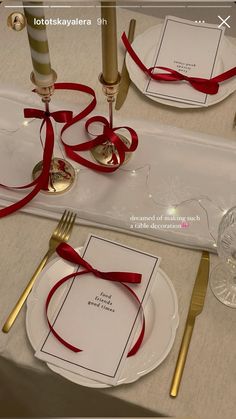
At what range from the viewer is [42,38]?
752mm

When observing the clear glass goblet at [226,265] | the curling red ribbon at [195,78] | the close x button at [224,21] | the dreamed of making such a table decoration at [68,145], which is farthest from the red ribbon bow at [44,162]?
the close x button at [224,21]

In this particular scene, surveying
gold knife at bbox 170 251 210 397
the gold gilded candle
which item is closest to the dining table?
gold knife at bbox 170 251 210 397

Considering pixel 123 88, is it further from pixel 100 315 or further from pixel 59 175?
pixel 100 315

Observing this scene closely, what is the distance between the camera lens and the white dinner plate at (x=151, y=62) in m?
1.02

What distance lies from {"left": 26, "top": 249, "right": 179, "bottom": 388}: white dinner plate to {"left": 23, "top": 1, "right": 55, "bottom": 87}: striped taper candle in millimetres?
279

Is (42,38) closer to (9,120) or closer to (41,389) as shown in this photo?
(9,120)

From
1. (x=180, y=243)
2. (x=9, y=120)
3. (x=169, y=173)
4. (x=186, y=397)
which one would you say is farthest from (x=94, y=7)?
(x=186, y=397)

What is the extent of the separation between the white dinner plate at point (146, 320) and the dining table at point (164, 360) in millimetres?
17

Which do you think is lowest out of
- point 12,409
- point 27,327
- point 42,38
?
point 12,409

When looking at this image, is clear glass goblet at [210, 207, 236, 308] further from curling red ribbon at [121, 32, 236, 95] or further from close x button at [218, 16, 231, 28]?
close x button at [218, 16, 231, 28]

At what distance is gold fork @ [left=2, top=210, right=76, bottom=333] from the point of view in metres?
0.80

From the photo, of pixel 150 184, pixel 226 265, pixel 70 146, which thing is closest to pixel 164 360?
pixel 226 265

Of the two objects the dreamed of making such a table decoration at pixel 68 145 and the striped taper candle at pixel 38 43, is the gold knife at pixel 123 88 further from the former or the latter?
the striped taper candle at pixel 38 43

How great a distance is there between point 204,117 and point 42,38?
0.38 meters
